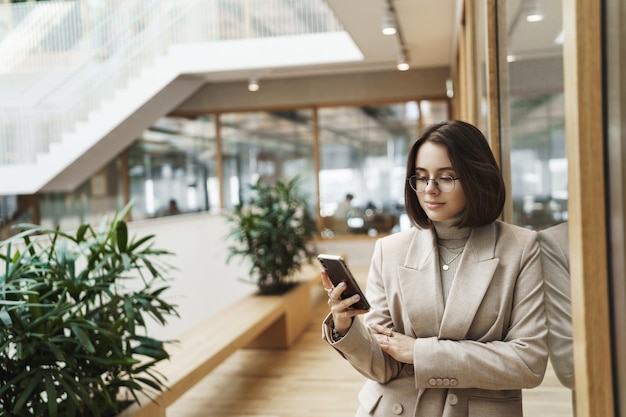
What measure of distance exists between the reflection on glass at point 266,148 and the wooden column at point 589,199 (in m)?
9.86

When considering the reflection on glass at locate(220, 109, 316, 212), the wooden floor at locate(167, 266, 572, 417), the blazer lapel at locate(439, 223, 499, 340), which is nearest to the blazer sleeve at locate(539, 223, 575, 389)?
the blazer lapel at locate(439, 223, 499, 340)

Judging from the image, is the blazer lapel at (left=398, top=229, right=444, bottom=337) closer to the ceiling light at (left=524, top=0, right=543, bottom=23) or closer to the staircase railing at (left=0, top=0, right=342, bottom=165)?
the ceiling light at (left=524, top=0, right=543, bottom=23)

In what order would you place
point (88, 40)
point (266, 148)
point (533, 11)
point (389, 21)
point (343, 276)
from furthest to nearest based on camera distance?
1. point (266, 148)
2. point (88, 40)
3. point (389, 21)
4. point (533, 11)
5. point (343, 276)

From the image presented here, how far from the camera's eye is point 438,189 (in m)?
1.43

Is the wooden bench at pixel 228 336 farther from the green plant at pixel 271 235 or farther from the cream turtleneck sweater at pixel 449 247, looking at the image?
the cream turtleneck sweater at pixel 449 247

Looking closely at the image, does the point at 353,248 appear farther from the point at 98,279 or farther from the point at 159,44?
the point at 98,279

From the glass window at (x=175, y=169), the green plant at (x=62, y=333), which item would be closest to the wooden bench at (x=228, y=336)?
the green plant at (x=62, y=333)

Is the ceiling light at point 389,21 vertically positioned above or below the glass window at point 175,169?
above

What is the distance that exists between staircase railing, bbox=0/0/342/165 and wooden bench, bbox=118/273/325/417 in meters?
3.93

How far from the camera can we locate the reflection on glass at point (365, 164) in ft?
34.8

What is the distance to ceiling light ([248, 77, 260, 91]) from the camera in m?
10.2

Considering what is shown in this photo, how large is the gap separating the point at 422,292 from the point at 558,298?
0.28m

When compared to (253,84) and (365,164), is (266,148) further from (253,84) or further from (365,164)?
(365,164)

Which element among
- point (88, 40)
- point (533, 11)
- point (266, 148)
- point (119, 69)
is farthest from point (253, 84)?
point (533, 11)
